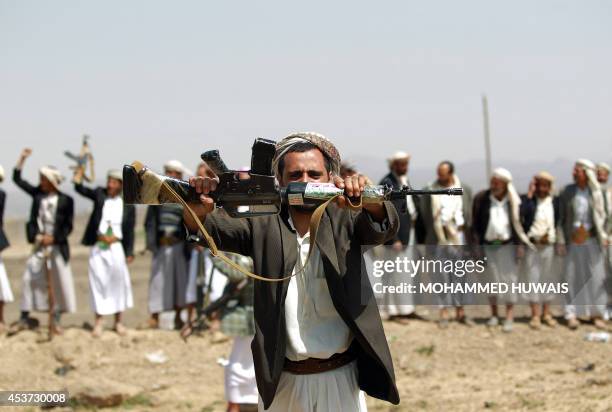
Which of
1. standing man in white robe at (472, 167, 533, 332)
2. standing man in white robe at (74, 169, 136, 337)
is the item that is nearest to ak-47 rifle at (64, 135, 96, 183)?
standing man in white robe at (74, 169, 136, 337)

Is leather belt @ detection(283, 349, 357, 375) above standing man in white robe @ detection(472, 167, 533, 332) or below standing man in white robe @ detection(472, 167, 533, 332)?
above

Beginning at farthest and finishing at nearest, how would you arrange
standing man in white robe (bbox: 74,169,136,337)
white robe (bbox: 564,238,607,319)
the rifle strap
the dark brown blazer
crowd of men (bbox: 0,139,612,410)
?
standing man in white robe (bbox: 74,169,136,337) → crowd of men (bbox: 0,139,612,410) → white robe (bbox: 564,238,607,319) → the dark brown blazer → the rifle strap

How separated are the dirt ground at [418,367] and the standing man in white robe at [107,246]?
0.38 m

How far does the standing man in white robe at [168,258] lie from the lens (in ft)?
37.0

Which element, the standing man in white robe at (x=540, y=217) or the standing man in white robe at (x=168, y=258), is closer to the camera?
the standing man in white robe at (x=540, y=217)

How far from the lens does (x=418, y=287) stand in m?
4.85

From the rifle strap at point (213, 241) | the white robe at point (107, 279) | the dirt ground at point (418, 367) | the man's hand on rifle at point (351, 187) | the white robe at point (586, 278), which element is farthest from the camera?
the white robe at point (107, 279)

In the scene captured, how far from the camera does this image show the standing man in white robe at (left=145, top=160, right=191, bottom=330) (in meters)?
11.3

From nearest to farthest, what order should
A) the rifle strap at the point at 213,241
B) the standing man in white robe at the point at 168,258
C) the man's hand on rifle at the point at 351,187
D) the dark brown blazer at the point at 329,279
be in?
the man's hand on rifle at the point at 351,187
the rifle strap at the point at 213,241
the dark brown blazer at the point at 329,279
the standing man in white robe at the point at 168,258

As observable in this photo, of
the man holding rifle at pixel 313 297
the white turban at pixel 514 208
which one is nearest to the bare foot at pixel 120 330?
the white turban at pixel 514 208

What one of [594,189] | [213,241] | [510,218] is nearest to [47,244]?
[510,218]

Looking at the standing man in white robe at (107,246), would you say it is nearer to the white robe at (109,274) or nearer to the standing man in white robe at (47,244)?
the white robe at (109,274)

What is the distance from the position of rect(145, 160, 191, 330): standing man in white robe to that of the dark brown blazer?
7.30 meters

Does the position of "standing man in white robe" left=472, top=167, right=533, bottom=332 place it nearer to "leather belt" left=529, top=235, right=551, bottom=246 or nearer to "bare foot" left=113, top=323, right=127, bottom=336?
"leather belt" left=529, top=235, right=551, bottom=246
